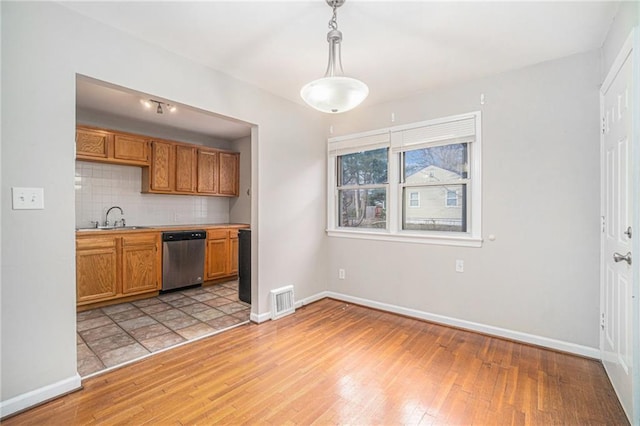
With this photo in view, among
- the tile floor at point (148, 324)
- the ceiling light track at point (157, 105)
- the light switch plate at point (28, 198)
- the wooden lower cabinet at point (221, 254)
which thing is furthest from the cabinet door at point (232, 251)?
the light switch plate at point (28, 198)

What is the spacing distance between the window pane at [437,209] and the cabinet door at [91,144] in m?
4.01

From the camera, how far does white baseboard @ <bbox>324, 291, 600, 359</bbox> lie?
2482mm

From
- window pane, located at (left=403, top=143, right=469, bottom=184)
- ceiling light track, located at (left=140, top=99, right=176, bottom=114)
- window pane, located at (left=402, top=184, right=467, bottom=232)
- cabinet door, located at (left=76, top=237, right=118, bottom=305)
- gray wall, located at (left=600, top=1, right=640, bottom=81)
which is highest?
ceiling light track, located at (left=140, top=99, right=176, bottom=114)

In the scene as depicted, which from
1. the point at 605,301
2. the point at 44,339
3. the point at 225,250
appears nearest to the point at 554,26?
the point at 605,301

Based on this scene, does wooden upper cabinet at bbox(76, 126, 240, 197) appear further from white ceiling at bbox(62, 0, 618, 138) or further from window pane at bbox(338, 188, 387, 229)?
window pane at bbox(338, 188, 387, 229)

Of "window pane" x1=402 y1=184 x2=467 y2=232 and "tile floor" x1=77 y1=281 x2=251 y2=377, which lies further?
"window pane" x1=402 y1=184 x2=467 y2=232

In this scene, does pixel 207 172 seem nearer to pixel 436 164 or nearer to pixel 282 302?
pixel 282 302

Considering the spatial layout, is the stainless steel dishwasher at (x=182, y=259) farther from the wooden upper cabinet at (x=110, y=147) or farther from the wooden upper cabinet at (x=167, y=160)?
the wooden upper cabinet at (x=110, y=147)

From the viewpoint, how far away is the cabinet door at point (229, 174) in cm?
533

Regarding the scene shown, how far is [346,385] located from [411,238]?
6.07 ft

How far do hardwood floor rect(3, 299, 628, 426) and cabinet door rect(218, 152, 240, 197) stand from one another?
312 centimetres

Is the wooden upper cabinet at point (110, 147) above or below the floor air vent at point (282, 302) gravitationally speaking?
above

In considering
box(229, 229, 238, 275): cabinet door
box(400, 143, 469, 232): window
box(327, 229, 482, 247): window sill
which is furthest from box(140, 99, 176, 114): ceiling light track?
box(400, 143, 469, 232): window

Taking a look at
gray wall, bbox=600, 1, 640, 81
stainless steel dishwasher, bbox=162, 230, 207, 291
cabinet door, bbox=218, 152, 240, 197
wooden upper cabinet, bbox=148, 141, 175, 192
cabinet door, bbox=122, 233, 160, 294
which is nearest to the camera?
gray wall, bbox=600, 1, 640, 81
